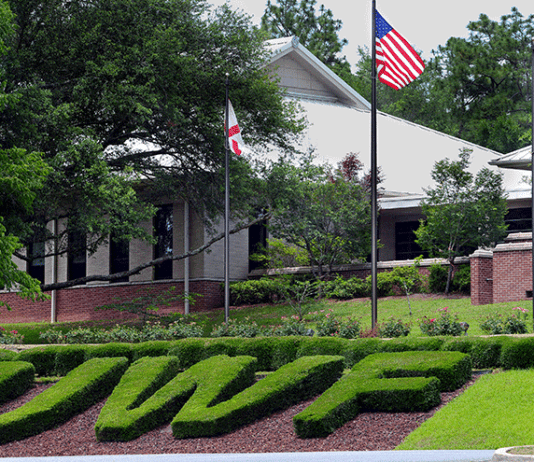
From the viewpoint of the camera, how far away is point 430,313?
20.9 meters

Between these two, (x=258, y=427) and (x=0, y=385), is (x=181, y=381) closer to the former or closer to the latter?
(x=258, y=427)

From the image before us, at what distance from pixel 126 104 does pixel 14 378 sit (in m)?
9.62

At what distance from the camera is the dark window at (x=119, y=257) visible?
2978cm

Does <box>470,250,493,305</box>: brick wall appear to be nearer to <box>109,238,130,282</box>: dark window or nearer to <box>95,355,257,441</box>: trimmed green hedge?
<box>95,355,257,441</box>: trimmed green hedge

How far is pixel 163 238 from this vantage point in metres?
29.0

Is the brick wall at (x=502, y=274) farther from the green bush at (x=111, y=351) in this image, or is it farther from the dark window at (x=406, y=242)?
the green bush at (x=111, y=351)

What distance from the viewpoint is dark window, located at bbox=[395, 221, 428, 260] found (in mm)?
30266

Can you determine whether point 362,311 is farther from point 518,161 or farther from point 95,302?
point 95,302

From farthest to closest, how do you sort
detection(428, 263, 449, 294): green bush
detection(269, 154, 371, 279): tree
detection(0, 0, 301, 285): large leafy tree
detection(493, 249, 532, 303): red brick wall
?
detection(269, 154, 371, 279): tree, detection(428, 263, 449, 294): green bush, detection(493, 249, 532, 303): red brick wall, detection(0, 0, 301, 285): large leafy tree

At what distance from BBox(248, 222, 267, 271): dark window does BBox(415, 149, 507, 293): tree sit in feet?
23.5

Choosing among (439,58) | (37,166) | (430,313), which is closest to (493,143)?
(439,58)

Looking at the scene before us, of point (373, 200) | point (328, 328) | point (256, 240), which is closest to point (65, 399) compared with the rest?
point (328, 328)

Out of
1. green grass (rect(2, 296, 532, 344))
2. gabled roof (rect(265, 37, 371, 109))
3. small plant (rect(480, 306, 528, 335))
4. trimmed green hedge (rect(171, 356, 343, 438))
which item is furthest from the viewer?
gabled roof (rect(265, 37, 371, 109))

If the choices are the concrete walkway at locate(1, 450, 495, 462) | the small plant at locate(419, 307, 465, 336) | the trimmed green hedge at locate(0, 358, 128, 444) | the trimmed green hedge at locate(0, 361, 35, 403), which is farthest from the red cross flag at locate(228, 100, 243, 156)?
the concrete walkway at locate(1, 450, 495, 462)
